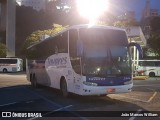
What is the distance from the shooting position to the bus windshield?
1500 centimetres

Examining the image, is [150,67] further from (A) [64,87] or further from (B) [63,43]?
(B) [63,43]

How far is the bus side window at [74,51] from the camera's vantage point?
15555 mm

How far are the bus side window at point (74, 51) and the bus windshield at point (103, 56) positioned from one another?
0.43 metres

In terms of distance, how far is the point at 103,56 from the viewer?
1513 cm

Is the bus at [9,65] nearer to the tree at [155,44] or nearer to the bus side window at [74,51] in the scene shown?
the tree at [155,44]

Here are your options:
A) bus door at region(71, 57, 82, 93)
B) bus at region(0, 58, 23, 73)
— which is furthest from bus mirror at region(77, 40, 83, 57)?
bus at region(0, 58, 23, 73)

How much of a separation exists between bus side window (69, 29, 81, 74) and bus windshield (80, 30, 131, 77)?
43cm

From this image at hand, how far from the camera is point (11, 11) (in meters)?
70.1

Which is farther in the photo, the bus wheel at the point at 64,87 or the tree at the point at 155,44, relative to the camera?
the tree at the point at 155,44

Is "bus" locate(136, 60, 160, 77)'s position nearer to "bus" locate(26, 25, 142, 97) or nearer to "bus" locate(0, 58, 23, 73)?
"bus" locate(0, 58, 23, 73)

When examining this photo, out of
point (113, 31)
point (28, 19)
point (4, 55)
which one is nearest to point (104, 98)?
point (113, 31)

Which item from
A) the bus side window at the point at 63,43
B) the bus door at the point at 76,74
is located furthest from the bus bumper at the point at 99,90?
the bus side window at the point at 63,43

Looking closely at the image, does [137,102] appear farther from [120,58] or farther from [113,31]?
[113,31]

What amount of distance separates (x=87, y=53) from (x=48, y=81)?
6.19 meters
